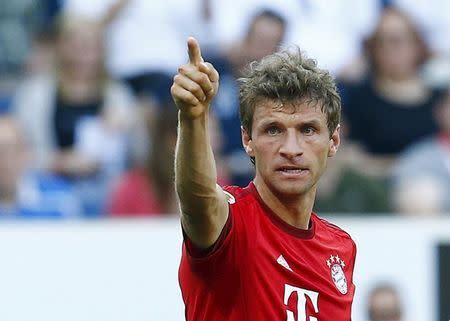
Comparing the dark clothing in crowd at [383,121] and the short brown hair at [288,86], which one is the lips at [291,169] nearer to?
the short brown hair at [288,86]

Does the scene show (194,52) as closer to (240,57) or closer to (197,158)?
(197,158)

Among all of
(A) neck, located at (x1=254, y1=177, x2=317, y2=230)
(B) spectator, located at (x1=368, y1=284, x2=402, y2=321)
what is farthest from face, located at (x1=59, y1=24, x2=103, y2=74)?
(A) neck, located at (x1=254, y1=177, x2=317, y2=230)

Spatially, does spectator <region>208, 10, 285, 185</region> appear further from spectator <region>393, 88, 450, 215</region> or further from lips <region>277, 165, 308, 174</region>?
lips <region>277, 165, 308, 174</region>

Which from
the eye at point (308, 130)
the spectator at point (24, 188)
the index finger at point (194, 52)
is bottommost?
the eye at point (308, 130)

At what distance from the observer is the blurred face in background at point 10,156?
27.4ft

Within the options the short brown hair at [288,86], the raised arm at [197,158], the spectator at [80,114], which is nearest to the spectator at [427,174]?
the spectator at [80,114]

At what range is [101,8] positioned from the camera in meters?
9.35

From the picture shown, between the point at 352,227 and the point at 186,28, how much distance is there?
2.42 metres

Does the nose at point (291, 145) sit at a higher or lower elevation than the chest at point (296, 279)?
higher

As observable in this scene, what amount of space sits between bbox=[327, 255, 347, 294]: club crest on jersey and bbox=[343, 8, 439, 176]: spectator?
4.99m

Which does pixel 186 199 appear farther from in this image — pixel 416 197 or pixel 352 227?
pixel 416 197

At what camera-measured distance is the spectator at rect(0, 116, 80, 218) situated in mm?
8328

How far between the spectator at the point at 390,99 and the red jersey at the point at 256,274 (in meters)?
5.26

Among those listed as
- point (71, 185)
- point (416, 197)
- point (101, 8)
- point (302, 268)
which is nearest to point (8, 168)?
point (71, 185)
